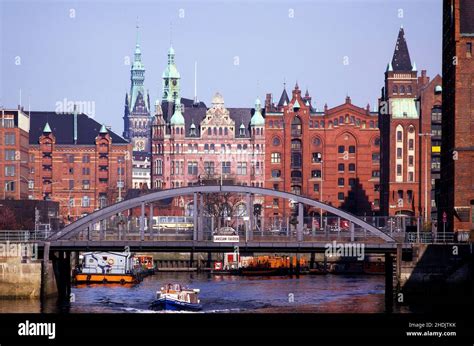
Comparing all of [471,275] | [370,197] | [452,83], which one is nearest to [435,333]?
[471,275]

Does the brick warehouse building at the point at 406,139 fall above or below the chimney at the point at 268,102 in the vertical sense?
below

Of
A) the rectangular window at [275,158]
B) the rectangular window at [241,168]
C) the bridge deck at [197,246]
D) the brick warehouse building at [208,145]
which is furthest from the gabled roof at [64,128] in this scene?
the bridge deck at [197,246]

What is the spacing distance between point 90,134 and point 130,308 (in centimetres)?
11327

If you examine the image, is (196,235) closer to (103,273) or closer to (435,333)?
(103,273)

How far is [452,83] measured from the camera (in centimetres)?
8850

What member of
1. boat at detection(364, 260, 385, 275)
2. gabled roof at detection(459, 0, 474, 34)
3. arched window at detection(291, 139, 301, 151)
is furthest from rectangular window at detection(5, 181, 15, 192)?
gabled roof at detection(459, 0, 474, 34)

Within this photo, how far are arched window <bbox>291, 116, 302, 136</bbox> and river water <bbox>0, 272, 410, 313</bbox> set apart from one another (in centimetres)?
6139

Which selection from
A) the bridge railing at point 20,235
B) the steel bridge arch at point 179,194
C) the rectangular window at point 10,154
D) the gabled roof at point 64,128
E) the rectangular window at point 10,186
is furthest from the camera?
the gabled roof at point 64,128

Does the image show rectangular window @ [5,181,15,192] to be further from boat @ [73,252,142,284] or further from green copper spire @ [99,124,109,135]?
boat @ [73,252,142,284]

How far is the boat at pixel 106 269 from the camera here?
318 ft

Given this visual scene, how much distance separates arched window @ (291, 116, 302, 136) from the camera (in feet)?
558

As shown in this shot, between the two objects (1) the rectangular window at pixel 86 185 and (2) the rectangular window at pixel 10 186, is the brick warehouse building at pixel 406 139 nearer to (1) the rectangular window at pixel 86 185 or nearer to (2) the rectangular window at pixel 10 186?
(2) the rectangular window at pixel 10 186

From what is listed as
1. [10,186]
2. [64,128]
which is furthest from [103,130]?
[10,186]

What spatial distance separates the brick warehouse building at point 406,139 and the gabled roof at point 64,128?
45520 millimetres
